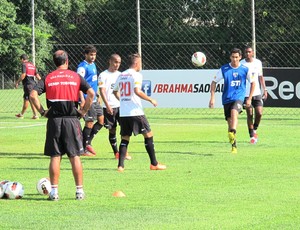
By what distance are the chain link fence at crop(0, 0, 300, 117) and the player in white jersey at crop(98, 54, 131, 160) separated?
13464 mm

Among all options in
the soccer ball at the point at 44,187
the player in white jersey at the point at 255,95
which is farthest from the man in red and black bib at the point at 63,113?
the player in white jersey at the point at 255,95

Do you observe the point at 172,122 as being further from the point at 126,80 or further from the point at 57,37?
the point at 57,37

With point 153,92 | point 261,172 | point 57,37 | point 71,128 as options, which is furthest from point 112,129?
point 57,37

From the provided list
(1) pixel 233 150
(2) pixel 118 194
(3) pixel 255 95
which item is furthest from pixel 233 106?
(2) pixel 118 194

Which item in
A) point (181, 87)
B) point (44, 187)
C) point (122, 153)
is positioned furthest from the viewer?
point (181, 87)

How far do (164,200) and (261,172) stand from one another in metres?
3.30

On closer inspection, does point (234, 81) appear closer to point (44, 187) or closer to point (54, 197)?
point (44, 187)

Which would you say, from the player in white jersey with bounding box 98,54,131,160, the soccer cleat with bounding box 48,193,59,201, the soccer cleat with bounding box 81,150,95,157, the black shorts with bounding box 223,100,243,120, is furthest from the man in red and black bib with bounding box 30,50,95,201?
the black shorts with bounding box 223,100,243,120

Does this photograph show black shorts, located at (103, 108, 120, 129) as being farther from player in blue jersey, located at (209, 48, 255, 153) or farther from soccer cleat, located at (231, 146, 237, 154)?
soccer cleat, located at (231, 146, 237, 154)

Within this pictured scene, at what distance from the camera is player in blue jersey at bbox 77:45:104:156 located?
17.4 m

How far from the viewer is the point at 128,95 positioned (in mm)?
14961

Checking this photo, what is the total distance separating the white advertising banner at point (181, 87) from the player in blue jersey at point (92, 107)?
884 cm

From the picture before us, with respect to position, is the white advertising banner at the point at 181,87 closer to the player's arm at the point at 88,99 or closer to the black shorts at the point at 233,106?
the black shorts at the point at 233,106

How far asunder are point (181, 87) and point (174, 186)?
14356 millimetres
